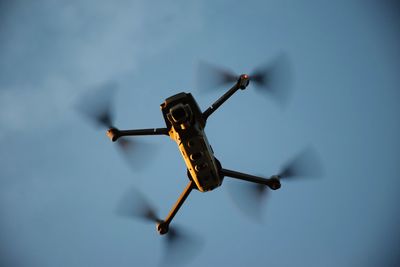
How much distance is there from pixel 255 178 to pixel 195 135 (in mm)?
3684

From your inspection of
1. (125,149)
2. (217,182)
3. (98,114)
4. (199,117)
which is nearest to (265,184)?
(217,182)

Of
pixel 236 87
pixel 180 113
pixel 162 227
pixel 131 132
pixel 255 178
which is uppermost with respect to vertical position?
pixel 236 87

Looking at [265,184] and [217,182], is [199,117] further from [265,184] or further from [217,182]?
[265,184]

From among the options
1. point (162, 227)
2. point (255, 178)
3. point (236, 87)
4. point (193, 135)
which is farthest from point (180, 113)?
point (162, 227)

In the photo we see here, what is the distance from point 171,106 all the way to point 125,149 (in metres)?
3.54

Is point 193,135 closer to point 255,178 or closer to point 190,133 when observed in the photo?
point 190,133

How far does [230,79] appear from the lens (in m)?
13.3

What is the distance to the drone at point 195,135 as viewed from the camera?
1193 cm

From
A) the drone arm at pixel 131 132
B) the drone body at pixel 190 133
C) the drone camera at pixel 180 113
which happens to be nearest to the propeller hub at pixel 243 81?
the drone body at pixel 190 133

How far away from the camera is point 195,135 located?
12023 mm

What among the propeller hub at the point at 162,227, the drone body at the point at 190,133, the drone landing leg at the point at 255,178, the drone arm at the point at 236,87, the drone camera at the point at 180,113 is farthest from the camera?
the propeller hub at the point at 162,227

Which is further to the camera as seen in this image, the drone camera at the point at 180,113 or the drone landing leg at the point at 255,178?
the drone landing leg at the point at 255,178

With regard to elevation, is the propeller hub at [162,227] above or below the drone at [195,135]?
below

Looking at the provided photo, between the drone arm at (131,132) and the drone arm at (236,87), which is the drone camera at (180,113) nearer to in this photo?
the drone arm at (131,132)
